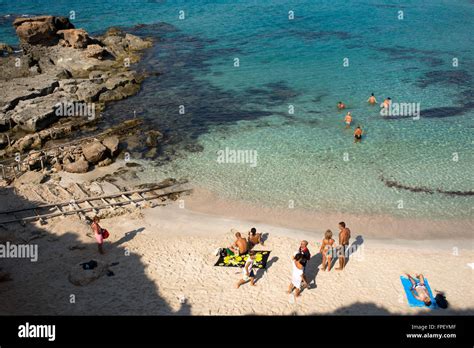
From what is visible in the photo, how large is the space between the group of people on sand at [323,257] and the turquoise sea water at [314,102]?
4.56 meters

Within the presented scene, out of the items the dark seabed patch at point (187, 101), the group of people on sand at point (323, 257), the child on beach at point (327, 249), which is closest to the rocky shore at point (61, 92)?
the dark seabed patch at point (187, 101)

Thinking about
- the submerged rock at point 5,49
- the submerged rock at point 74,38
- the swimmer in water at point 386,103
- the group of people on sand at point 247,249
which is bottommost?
the group of people on sand at point 247,249

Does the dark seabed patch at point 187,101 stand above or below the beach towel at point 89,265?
above

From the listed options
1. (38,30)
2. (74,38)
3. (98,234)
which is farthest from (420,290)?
(38,30)

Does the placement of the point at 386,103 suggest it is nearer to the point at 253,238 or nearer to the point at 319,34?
the point at 253,238

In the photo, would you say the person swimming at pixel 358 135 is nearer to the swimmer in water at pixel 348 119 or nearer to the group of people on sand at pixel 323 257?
the swimmer in water at pixel 348 119

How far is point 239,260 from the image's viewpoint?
17.2 meters

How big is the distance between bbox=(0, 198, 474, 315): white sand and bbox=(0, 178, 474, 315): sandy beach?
0.04 meters

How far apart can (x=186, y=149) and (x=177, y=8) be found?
52643 mm

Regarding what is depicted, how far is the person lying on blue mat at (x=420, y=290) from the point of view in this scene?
14719 millimetres

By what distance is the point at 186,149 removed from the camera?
88.9 ft

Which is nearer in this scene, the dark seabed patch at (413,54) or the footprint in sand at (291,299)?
the footprint in sand at (291,299)

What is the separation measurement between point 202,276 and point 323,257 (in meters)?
4.97
